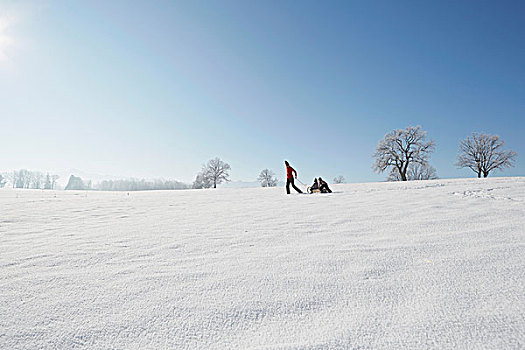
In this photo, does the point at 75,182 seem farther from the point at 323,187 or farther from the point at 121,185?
the point at 323,187

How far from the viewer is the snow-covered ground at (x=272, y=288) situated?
151 cm

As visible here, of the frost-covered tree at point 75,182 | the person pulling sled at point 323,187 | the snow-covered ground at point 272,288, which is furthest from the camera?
the frost-covered tree at point 75,182

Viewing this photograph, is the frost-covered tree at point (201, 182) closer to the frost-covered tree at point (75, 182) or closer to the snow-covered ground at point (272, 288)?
the frost-covered tree at point (75, 182)

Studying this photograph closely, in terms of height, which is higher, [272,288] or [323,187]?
[323,187]

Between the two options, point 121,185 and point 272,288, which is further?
point 121,185

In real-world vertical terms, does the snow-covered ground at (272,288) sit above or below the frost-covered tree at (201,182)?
below

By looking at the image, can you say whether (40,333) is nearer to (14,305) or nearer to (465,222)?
(14,305)

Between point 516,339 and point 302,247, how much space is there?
6.51 ft

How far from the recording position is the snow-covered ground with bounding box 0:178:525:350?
4.96ft

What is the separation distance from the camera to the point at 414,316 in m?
1.64

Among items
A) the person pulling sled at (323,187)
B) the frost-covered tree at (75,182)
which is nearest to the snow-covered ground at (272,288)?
the person pulling sled at (323,187)

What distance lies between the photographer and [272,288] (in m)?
2.09

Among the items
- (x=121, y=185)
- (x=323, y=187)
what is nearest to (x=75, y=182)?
(x=121, y=185)

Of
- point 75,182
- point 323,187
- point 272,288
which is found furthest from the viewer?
point 75,182
